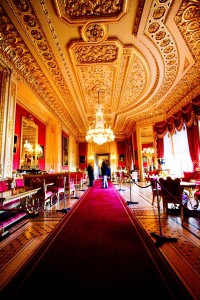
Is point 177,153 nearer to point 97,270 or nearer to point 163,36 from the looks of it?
point 163,36

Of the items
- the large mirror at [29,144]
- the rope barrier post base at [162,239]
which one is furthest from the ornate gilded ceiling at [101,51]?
the rope barrier post base at [162,239]

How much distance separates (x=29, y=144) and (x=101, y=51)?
5077 mm

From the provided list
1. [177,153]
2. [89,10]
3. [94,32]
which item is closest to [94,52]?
[94,32]

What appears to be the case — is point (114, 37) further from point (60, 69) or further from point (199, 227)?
point (199, 227)

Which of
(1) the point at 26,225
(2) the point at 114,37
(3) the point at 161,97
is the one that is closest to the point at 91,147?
(3) the point at 161,97

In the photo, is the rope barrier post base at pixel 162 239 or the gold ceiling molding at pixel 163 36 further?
the gold ceiling molding at pixel 163 36

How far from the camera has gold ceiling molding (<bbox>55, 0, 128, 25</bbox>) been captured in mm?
3162

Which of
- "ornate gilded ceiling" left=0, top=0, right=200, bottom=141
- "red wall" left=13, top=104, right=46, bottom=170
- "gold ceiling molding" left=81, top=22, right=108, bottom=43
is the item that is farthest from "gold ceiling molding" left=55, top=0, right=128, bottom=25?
"red wall" left=13, top=104, right=46, bottom=170

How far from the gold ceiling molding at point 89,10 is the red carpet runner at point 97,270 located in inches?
180

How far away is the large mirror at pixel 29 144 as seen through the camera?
677 cm

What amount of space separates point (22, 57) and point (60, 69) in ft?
3.90

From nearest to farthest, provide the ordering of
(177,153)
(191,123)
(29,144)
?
1. (191,123)
2. (29,144)
3. (177,153)

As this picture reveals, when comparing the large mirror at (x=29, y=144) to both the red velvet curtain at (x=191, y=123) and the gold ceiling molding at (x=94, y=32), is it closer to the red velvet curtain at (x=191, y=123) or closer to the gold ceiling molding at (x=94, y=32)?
the gold ceiling molding at (x=94, y=32)

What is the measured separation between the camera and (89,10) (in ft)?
10.9
